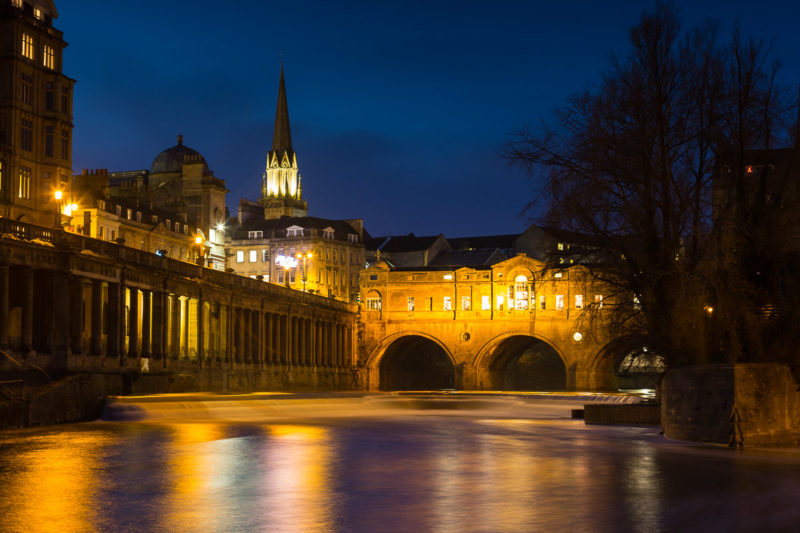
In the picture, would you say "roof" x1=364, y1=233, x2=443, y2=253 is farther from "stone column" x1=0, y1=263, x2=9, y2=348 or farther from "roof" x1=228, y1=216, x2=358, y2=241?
"stone column" x1=0, y1=263, x2=9, y2=348

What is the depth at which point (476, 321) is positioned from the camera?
11025 cm

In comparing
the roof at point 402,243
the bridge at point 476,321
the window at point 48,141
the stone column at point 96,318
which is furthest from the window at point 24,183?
the roof at point 402,243

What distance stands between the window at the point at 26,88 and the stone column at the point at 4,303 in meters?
28.0

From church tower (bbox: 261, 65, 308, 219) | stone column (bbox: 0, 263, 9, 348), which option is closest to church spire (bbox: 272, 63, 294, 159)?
church tower (bbox: 261, 65, 308, 219)

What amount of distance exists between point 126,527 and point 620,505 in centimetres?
847

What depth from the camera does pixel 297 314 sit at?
9069 cm

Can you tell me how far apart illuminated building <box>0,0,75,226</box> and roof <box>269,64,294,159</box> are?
101724 millimetres

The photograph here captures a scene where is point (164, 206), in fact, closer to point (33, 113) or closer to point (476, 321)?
point (476, 321)

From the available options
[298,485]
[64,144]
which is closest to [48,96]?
[64,144]

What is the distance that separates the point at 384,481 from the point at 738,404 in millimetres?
11130

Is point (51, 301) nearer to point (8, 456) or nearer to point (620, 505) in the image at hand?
point (8, 456)

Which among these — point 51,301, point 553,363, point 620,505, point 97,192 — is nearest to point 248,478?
point 620,505

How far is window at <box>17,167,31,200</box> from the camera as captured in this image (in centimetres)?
7081

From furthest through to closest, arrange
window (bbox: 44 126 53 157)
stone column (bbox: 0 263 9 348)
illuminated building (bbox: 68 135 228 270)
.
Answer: illuminated building (bbox: 68 135 228 270) → window (bbox: 44 126 53 157) → stone column (bbox: 0 263 9 348)
